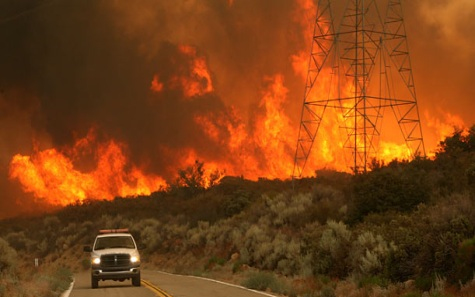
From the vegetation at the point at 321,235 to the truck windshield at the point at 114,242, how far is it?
228cm

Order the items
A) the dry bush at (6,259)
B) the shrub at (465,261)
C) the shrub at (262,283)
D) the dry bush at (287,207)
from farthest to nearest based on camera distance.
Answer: the dry bush at (287,207) < the dry bush at (6,259) < the shrub at (262,283) < the shrub at (465,261)

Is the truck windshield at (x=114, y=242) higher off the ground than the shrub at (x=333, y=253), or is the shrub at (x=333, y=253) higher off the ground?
the truck windshield at (x=114, y=242)

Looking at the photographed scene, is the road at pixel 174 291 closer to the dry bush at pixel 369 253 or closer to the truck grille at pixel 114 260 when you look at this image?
the truck grille at pixel 114 260

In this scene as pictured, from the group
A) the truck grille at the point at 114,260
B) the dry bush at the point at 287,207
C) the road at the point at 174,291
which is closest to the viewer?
the road at the point at 174,291

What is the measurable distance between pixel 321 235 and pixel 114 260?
347 inches

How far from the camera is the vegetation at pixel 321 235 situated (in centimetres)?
2245

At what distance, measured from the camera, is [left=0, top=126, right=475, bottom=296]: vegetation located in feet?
73.7

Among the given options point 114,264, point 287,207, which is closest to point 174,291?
point 114,264

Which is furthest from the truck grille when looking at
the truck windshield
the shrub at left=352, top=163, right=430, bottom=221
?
the shrub at left=352, top=163, right=430, bottom=221

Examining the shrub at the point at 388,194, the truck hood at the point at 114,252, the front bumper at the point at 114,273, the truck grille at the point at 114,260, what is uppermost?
the shrub at the point at 388,194

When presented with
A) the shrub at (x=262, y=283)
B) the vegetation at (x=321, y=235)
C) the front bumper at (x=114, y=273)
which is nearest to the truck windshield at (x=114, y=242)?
the front bumper at (x=114, y=273)

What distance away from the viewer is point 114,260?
30625 mm

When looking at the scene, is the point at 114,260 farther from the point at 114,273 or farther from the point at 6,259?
the point at 6,259

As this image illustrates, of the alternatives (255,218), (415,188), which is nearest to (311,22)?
(255,218)
